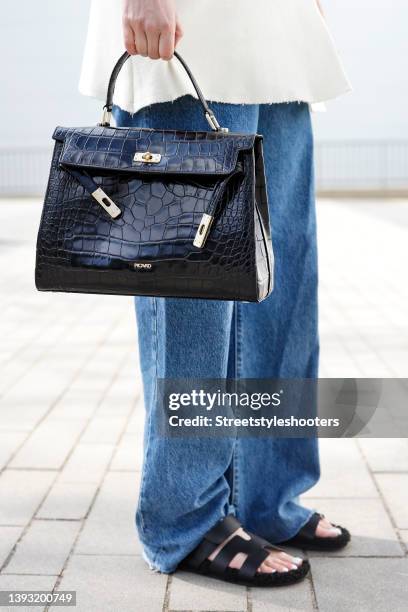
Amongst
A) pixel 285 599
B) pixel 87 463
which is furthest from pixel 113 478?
pixel 285 599

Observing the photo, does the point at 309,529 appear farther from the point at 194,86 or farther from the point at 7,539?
the point at 194,86

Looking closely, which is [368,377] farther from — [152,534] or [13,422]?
[152,534]

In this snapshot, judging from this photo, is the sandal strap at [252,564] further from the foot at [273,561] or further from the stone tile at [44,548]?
the stone tile at [44,548]

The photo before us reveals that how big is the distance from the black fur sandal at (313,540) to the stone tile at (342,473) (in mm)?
335

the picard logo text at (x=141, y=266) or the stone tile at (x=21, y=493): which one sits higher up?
the picard logo text at (x=141, y=266)

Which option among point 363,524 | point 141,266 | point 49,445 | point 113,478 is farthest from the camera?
point 49,445

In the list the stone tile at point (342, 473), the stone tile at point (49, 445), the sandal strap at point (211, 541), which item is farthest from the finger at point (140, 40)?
the stone tile at point (49, 445)

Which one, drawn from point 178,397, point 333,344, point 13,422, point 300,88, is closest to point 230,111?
point 300,88

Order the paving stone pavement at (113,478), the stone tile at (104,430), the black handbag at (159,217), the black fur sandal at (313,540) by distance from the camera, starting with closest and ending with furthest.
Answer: the black handbag at (159,217) → the paving stone pavement at (113,478) → the black fur sandal at (313,540) → the stone tile at (104,430)

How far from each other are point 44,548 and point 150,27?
113 cm

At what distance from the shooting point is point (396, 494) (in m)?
2.56

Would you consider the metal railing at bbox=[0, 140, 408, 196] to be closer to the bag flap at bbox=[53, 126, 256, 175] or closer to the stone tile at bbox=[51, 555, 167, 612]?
the stone tile at bbox=[51, 555, 167, 612]

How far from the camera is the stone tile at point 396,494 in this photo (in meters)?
2.39

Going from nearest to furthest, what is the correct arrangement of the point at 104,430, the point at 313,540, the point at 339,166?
1. the point at 313,540
2. the point at 104,430
3. the point at 339,166
